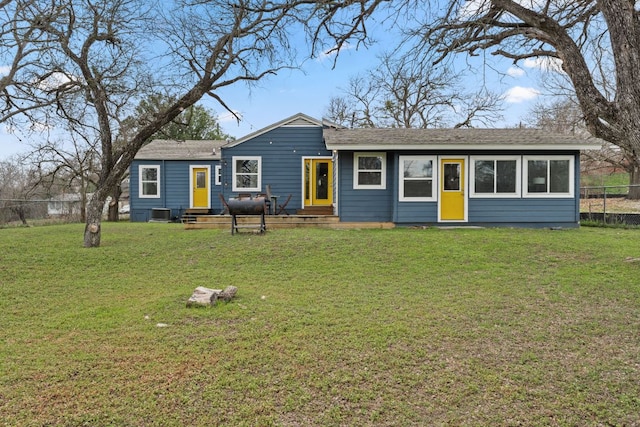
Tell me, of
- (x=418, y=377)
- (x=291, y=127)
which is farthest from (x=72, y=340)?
(x=291, y=127)

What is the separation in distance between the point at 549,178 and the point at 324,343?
11.1 meters

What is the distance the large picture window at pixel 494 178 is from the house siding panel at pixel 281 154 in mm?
5808

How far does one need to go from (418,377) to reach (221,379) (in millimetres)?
1478

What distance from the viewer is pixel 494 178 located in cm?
1209

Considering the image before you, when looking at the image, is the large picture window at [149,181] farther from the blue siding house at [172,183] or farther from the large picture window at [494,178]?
the large picture window at [494,178]

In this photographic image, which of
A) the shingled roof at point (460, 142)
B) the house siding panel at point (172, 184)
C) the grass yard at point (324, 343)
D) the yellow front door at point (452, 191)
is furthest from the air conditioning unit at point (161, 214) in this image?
the yellow front door at point (452, 191)

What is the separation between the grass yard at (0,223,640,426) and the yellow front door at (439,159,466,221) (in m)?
4.81

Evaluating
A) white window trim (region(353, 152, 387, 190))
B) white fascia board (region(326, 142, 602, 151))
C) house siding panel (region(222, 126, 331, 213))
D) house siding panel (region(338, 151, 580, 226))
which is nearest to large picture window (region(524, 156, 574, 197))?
house siding panel (region(338, 151, 580, 226))

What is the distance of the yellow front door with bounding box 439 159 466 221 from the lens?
1205cm

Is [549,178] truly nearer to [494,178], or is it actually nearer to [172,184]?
[494,178]

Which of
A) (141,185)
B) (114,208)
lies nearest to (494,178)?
(141,185)

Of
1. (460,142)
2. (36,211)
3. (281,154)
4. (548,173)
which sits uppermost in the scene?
(281,154)

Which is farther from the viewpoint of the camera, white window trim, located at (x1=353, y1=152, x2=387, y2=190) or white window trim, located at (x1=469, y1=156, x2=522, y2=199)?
white window trim, located at (x1=353, y1=152, x2=387, y2=190)

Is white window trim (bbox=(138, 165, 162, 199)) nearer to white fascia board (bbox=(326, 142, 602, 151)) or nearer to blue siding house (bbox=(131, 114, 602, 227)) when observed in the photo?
blue siding house (bbox=(131, 114, 602, 227))
